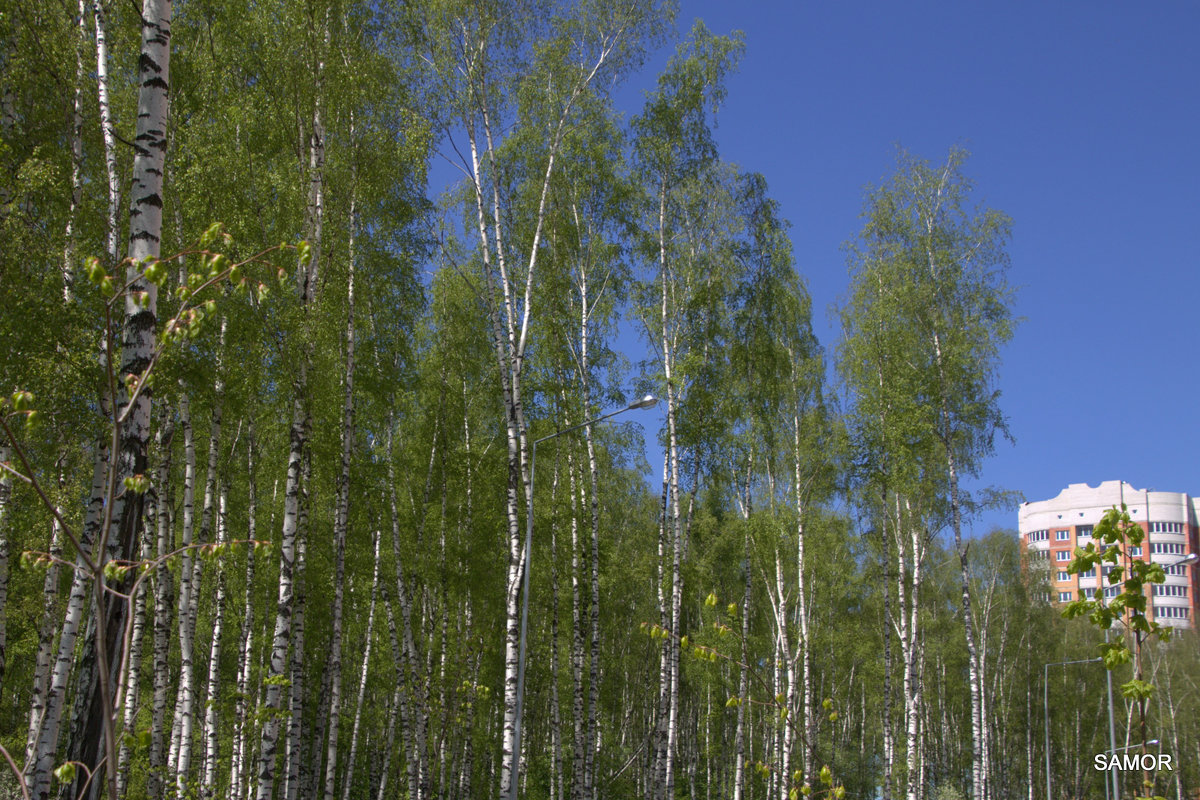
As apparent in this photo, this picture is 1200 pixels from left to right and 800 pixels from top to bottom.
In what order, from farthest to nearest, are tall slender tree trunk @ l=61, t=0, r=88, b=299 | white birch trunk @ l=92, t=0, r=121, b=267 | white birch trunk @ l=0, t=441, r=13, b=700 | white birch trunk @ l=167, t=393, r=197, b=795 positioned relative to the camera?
1. white birch trunk @ l=167, t=393, r=197, b=795
2. tall slender tree trunk @ l=61, t=0, r=88, b=299
3. white birch trunk @ l=92, t=0, r=121, b=267
4. white birch trunk @ l=0, t=441, r=13, b=700

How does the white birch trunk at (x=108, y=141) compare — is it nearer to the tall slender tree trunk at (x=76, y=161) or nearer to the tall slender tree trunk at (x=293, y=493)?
the tall slender tree trunk at (x=76, y=161)

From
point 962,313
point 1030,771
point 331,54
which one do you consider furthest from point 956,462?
point 1030,771

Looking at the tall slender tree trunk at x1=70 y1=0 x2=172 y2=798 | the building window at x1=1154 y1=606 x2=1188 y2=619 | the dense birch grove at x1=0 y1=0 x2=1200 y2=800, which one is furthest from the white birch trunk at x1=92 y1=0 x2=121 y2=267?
the building window at x1=1154 y1=606 x2=1188 y2=619

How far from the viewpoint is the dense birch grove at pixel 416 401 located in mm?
9586

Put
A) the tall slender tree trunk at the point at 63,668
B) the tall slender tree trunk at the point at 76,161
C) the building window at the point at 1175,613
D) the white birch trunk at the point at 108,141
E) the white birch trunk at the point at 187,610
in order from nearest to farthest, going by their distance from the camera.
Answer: the tall slender tree trunk at the point at 63,668, the white birch trunk at the point at 108,141, the tall slender tree trunk at the point at 76,161, the white birch trunk at the point at 187,610, the building window at the point at 1175,613

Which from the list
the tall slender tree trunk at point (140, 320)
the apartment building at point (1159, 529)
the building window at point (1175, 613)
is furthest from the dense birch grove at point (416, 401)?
the building window at point (1175, 613)

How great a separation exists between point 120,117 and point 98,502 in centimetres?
774

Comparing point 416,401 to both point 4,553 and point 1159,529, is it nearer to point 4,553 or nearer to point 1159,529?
point 4,553

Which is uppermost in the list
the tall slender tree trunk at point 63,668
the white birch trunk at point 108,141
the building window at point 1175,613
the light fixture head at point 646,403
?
the white birch trunk at point 108,141

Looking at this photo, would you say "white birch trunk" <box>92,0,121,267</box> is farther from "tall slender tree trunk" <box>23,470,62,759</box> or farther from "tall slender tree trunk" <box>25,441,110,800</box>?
"tall slender tree trunk" <box>23,470,62,759</box>

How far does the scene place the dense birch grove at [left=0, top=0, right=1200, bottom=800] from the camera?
31.4 ft

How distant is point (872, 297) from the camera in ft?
73.3

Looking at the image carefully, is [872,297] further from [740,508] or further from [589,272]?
[589,272]

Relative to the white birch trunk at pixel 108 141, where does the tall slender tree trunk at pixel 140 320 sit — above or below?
below
